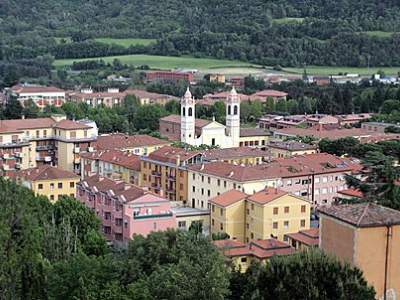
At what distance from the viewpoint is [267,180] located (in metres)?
29.3

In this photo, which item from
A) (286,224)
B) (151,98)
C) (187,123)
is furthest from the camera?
(151,98)

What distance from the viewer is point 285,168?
3095cm

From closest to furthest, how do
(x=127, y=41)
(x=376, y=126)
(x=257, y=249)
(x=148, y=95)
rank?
(x=257, y=249) → (x=376, y=126) → (x=148, y=95) → (x=127, y=41)

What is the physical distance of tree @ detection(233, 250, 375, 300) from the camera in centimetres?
1539

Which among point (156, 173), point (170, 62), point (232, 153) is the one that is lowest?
point (156, 173)

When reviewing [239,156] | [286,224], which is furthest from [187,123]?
[286,224]

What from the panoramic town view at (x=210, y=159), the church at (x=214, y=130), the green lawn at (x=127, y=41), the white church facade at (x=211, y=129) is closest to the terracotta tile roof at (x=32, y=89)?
the panoramic town view at (x=210, y=159)

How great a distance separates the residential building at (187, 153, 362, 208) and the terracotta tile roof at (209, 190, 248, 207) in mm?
1542

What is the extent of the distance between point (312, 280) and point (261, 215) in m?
9.95

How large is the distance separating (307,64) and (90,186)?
2220 inches

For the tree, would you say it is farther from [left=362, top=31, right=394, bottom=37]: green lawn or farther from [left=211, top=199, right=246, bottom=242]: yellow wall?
[left=362, top=31, right=394, bottom=37]: green lawn

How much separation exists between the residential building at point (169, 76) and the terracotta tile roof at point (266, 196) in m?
49.8

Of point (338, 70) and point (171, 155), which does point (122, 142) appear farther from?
point (338, 70)

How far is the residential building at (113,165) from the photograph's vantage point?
111 ft
